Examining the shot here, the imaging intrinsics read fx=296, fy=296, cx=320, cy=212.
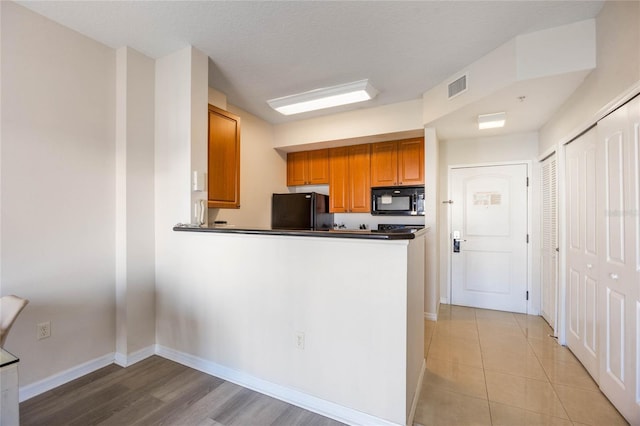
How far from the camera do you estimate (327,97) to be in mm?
3150

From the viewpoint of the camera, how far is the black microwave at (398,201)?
A: 3975 millimetres

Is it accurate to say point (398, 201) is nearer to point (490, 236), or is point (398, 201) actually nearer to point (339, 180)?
point (339, 180)

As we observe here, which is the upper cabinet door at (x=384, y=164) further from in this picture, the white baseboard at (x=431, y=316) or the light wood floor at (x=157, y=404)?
the light wood floor at (x=157, y=404)

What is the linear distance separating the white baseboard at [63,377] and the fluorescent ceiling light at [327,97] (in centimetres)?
290

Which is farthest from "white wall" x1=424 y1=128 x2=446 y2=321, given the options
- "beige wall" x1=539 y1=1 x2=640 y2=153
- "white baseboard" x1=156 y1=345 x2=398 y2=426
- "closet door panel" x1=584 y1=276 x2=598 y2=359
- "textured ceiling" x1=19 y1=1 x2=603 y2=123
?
"white baseboard" x1=156 y1=345 x2=398 y2=426

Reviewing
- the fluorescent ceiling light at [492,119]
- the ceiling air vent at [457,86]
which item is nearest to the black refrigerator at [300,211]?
the ceiling air vent at [457,86]

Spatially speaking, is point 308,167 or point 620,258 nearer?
point 620,258

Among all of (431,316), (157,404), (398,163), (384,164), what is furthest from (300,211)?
(157,404)

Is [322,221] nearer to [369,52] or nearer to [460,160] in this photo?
[460,160]

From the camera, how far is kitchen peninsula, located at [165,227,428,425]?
1673 millimetres

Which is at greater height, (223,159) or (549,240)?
(223,159)

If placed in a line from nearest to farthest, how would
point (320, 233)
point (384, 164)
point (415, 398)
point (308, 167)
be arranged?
point (320, 233)
point (415, 398)
point (384, 164)
point (308, 167)

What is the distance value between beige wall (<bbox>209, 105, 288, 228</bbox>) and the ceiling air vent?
2.53 meters

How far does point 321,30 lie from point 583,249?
110 inches
